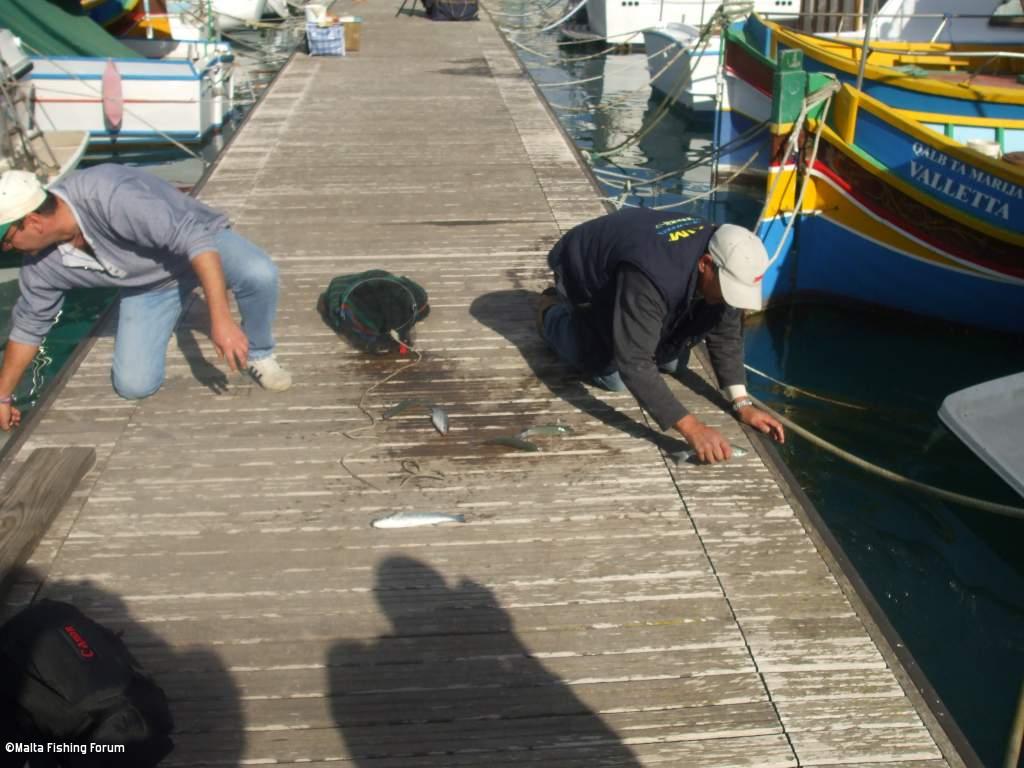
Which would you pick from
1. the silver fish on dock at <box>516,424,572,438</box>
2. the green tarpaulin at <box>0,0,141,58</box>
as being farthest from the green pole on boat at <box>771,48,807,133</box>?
the green tarpaulin at <box>0,0,141,58</box>

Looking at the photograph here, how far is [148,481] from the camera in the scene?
4.08 m

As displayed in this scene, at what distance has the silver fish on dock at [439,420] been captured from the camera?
4.48 metres

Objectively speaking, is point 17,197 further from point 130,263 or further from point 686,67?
point 686,67

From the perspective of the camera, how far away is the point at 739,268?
147 inches

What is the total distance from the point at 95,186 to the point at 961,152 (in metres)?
6.63

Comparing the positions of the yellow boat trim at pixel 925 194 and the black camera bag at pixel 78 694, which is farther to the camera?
the yellow boat trim at pixel 925 194

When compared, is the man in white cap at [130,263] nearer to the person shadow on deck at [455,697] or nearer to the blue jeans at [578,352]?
the person shadow on deck at [455,697]

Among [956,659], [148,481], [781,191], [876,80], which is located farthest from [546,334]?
[876,80]

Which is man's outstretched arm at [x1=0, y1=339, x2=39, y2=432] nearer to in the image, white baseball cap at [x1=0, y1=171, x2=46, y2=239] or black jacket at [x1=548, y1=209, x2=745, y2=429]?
white baseball cap at [x1=0, y1=171, x2=46, y2=239]

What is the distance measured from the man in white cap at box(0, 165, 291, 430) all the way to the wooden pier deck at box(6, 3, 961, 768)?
359mm

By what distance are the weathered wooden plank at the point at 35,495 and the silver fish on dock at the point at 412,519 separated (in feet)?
4.24

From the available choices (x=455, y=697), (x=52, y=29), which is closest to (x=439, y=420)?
(x=455, y=697)

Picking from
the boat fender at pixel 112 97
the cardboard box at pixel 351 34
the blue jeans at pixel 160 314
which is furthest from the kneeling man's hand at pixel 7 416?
the cardboard box at pixel 351 34

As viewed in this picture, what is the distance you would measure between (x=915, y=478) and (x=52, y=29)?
12.8 metres
